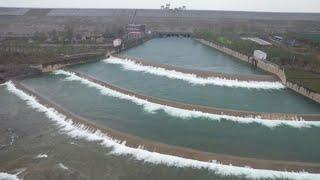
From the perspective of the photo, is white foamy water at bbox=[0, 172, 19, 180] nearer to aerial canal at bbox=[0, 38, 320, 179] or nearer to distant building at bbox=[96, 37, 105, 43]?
aerial canal at bbox=[0, 38, 320, 179]

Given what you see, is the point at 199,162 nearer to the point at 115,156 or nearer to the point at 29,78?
the point at 115,156

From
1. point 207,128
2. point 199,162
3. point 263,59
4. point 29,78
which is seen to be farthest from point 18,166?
point 263,59

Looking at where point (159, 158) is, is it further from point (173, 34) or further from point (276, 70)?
point (173, 34)

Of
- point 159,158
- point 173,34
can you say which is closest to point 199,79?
point 159,158

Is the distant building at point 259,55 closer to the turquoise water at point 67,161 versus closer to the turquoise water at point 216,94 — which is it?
the turquoise water at point 216,94

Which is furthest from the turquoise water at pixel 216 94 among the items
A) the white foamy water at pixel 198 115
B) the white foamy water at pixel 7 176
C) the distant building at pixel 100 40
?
the distant building at pixel 100 40

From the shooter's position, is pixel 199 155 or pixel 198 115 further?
pixel 198 115
